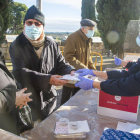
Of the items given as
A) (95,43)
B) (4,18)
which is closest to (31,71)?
(4,18)

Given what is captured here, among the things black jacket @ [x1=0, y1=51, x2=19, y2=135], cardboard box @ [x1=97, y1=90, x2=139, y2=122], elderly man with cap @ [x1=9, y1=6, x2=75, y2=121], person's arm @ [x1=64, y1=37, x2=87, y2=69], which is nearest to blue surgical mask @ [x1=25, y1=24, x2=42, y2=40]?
elderly man with cap @ [x1=9, y1=6, x2=75, y2=121]

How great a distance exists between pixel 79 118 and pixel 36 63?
3.01ft

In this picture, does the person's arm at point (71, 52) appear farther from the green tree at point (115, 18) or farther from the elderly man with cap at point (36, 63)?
the green tree at point (115, 18)

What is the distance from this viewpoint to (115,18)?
27.3ft

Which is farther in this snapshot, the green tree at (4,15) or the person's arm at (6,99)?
the green tree at (4,15)

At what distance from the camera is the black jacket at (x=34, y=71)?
1901 millimetres

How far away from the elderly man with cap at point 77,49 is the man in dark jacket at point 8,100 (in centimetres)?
155

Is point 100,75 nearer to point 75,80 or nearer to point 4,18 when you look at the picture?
point 75,80

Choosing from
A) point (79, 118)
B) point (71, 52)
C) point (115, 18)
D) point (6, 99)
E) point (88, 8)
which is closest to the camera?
point (6, 99)

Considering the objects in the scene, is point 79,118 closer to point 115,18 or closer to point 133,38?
point 133,38

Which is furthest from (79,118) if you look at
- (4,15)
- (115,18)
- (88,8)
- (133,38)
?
(88,8)

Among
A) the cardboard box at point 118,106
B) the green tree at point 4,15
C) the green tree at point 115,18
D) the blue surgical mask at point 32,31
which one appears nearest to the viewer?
the cardboard box at point 118,106

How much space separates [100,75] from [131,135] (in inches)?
56.1

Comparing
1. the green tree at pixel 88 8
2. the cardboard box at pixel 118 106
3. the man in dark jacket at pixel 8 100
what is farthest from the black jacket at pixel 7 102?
the green tree at pixel 88 8
